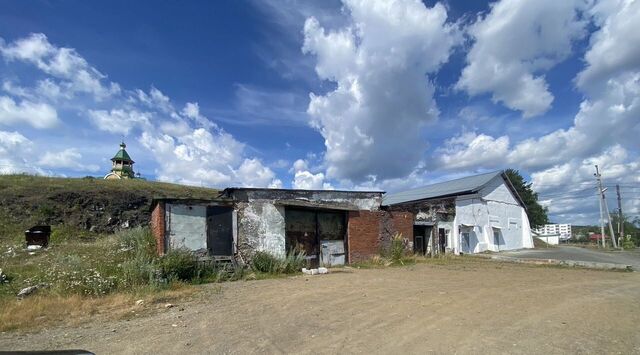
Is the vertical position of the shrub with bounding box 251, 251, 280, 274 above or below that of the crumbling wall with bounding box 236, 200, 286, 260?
below

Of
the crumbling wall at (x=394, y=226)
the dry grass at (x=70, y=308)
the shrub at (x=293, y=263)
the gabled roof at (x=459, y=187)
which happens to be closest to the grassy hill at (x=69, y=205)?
the shrub at (x=293, y=263)

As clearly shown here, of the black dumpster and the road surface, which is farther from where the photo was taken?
the road surface

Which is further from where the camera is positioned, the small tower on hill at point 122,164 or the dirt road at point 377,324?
the small tower on hill at point 122,164

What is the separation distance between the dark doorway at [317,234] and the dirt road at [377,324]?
683cm

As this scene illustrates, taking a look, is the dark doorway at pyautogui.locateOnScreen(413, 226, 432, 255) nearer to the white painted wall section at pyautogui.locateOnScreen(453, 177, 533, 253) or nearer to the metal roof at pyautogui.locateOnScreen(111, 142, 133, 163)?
the white painted wall section at pyautogui.locateOnScreen(453, 177, 533, 253)

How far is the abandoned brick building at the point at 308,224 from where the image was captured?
50.2 ft

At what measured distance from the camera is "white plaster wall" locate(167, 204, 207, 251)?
48.9ft

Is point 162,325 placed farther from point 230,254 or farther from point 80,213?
point 80,213

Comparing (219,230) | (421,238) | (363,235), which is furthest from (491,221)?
(219,230)

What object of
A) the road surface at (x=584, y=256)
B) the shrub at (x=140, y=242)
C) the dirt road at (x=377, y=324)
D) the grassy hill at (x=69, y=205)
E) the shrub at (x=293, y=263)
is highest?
the grassy hill at (x=69, y=205)

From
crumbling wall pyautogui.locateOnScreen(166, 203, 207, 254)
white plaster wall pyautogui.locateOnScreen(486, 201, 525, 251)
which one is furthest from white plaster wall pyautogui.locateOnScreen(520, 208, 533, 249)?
crumbling wall pyautogui.locateOnScreen(166, 203, 207, 254)

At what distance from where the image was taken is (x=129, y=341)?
5965 millimetres

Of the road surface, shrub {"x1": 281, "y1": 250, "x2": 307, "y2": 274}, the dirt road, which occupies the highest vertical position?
shrub {"x1": 281, "y1": 250, "x2": 307, "y2": 274}

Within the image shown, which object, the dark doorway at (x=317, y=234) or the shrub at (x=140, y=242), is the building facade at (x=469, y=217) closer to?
the dark doorway at (x=317, y=234)
